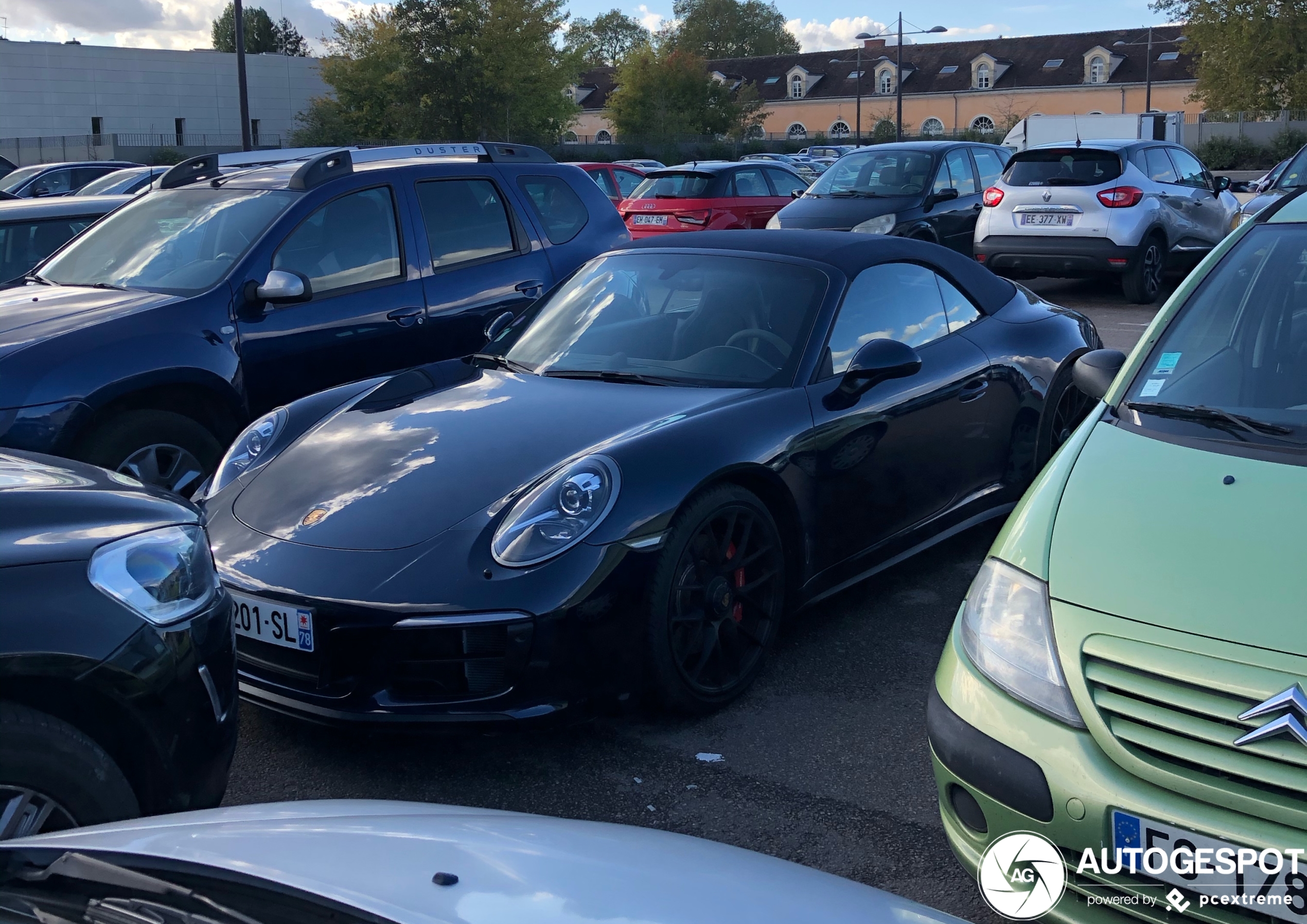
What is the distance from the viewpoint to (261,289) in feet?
17.7

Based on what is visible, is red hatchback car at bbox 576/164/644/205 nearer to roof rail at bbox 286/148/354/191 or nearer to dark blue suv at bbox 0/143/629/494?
dark blue suv at bbox 0/143/629/494

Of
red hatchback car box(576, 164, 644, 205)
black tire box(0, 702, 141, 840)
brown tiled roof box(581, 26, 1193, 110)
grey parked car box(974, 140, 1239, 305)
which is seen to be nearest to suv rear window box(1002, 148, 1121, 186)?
grey parked car box(974, 140, 1239, 305)

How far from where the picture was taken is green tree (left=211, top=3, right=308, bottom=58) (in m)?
100

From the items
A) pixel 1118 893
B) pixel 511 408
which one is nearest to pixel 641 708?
pixel 511 408

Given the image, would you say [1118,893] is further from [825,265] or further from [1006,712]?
[825,265]

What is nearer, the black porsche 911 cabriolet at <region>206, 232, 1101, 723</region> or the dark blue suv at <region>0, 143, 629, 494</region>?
the black porsche 911 cabriolet at <region>206, 232, 1101, 723</region>

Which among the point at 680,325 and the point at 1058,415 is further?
the point at 1058,415

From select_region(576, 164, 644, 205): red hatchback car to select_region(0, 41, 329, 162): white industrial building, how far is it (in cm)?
4142

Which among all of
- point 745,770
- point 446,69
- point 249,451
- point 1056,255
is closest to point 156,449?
point 249,451

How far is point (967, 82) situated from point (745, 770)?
81.9 metres

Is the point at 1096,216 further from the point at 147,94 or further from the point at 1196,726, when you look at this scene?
the point at 147,94

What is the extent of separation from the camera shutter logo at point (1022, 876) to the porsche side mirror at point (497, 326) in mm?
3542

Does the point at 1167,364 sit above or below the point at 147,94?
below

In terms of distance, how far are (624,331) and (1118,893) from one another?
9.44 ft
